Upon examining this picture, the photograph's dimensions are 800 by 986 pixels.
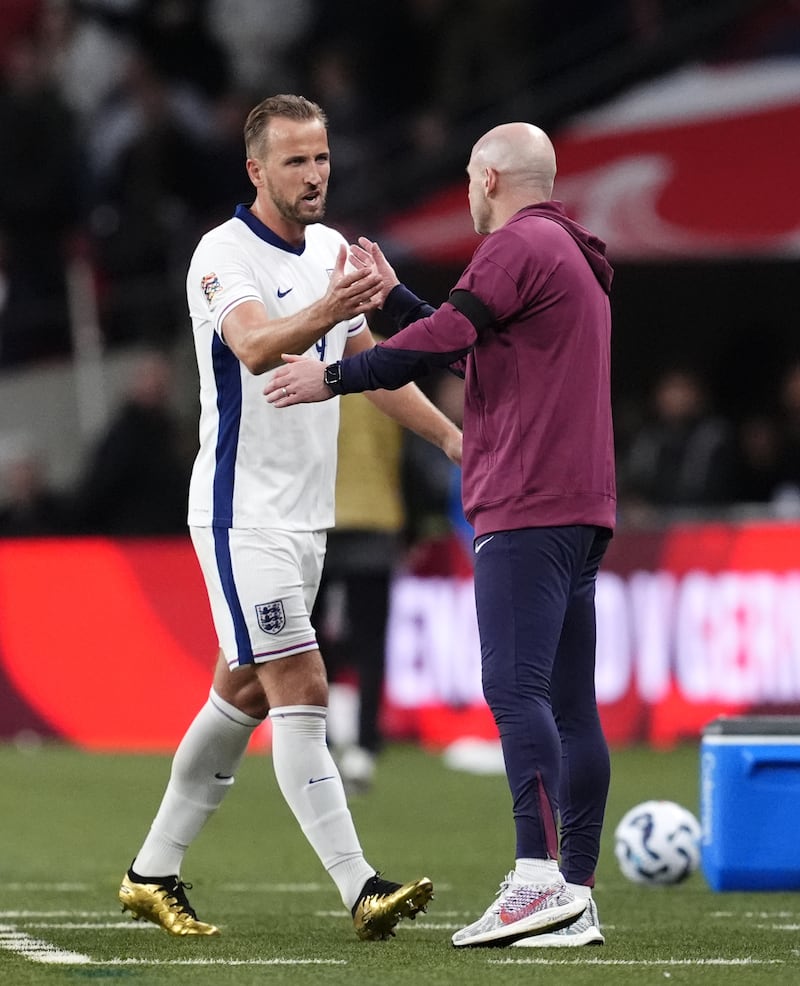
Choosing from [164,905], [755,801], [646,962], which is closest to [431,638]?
[755,801]

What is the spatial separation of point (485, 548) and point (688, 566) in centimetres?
709

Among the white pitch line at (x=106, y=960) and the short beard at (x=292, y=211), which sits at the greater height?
the short beard at (x=292, y=211)

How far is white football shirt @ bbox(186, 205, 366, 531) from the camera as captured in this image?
20.3ft

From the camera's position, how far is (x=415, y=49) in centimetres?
1684

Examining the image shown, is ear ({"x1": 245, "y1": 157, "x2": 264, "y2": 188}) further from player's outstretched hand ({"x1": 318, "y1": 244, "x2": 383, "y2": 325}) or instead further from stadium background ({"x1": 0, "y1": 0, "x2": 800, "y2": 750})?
stadium background ({"x1": 0, "y1": 0, "x2": 800, "y2": 750})

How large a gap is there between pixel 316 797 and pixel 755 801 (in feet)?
5.64

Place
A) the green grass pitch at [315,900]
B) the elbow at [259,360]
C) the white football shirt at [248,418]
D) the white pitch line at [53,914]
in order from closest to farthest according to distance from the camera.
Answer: the green grass pitch at [315,900] → the elbow at [259,360] → the white football shirt at [248,418] → the white pitch line at [53,914]

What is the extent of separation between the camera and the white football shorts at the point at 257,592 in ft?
20.0

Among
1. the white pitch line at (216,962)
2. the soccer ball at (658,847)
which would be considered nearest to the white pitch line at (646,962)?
the white pitch line at (216,962)

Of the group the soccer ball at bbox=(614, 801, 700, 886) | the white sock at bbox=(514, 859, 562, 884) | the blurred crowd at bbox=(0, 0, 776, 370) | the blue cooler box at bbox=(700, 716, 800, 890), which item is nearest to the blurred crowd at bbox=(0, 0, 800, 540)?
A: the blurred crowd at bbox=(0, 0, 776, 370)

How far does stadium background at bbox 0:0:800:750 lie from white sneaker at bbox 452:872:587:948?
685 centimetres

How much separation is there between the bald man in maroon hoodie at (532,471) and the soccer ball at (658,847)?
5.12 ft

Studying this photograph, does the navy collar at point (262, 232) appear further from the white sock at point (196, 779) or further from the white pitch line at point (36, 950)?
the white pitch line at point (36, 950)

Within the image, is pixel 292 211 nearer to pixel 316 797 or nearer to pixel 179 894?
pixel 316 797
